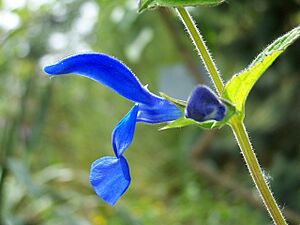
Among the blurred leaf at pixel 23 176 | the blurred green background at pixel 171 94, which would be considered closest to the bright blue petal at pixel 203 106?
the blurred green background at pixel 171 94

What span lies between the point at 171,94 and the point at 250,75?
146cm

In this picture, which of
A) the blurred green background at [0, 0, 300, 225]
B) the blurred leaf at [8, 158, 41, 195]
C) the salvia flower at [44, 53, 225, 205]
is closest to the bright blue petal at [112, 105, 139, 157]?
the salvia flower at [44, 53, 225, 205]

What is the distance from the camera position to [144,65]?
6.58ft

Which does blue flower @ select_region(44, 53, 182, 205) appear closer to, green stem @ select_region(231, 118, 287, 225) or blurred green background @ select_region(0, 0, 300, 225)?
green stem @ select_region(231, 118, 287, 225)

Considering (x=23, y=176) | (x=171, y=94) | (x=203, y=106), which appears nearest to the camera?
(x=203, y=106)

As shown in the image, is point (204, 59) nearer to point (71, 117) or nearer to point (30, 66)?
point (30, 66)

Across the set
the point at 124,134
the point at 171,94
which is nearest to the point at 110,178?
the point at 124,134

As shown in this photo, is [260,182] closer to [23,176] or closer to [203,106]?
[203,106]

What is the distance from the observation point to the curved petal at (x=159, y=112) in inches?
19.2

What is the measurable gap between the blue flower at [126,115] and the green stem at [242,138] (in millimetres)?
49

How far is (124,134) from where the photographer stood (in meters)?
0.45

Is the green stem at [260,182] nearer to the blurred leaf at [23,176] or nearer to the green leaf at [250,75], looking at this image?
the green leaf at [250,75]

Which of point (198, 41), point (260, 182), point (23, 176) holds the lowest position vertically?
point (260, 182)

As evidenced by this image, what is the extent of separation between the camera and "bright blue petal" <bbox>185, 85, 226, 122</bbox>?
427 mm
